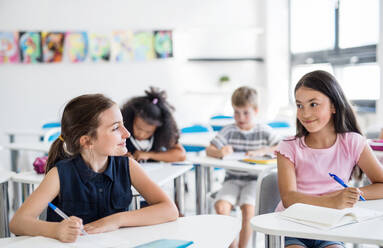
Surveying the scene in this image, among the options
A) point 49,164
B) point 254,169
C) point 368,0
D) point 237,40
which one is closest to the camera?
point 49,164

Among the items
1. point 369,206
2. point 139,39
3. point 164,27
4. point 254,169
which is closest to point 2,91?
point 139,39

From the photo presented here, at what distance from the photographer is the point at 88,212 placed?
1.46 meters

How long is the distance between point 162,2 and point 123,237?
5.08m

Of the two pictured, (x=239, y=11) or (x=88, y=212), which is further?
(x=239, y=11)

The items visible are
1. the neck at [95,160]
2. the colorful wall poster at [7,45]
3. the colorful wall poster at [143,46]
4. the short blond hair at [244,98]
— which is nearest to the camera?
the neck at [95,160]

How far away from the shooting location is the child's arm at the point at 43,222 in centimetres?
114

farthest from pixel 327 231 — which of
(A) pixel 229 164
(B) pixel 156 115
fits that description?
(B) pixel 156 115

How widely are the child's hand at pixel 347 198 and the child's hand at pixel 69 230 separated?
0.82 m

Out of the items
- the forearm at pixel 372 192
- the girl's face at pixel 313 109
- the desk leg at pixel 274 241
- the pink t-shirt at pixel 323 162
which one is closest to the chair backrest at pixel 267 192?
the pink t-shirt at pixel 323 162

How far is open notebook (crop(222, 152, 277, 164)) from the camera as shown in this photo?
244cm

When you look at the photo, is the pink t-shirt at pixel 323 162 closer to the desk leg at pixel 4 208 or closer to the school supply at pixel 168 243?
the school supply at pixel 168 243

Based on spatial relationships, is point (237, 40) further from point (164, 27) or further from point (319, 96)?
point (319, 96)

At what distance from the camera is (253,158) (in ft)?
8.34

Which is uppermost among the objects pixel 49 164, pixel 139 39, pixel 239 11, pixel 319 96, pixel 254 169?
pixel 239 11
